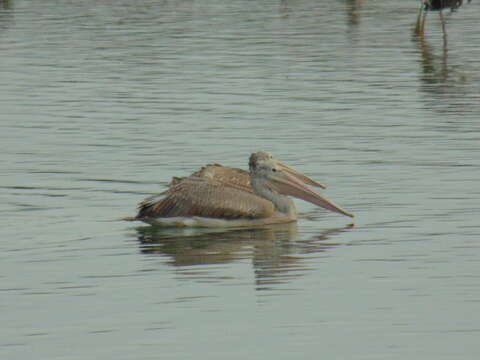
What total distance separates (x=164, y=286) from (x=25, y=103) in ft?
42.5

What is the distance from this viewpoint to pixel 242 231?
1370cm

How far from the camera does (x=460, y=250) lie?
12.1 m

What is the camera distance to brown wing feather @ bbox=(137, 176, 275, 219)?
13688 mm

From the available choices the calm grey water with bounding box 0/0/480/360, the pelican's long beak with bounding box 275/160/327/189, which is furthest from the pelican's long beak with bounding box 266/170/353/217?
the calm grey water with bounding box 0/0/480/360

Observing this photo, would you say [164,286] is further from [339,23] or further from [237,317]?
[339,23]

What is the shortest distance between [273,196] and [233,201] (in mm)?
426

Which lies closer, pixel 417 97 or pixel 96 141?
pixel 96 141

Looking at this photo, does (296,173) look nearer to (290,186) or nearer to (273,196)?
(290,186)

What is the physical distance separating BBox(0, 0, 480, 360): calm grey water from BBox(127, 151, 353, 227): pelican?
153mm

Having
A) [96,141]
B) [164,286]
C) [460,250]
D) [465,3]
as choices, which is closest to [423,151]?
[96,141]

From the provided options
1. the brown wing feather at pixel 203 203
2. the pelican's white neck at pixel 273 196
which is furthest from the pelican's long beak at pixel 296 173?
the brown wing feather at pixel 203 203

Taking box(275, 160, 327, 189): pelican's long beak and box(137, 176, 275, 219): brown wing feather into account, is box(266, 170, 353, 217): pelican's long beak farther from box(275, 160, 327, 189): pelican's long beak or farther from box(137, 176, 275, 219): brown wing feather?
box(137, 176, 275, 219): brown wing feather

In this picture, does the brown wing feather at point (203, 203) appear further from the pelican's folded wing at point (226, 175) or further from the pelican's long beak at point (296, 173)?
the pelican's long beak at point (296, 173)

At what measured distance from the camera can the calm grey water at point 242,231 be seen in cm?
953
